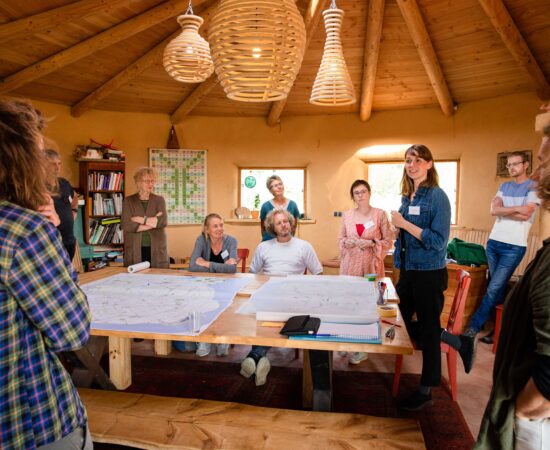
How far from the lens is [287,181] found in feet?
22.5

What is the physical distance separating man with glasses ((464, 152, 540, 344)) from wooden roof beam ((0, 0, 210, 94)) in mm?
3171

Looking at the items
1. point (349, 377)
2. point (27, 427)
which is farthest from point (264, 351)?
point (27, 427)

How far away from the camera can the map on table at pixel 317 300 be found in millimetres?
2039

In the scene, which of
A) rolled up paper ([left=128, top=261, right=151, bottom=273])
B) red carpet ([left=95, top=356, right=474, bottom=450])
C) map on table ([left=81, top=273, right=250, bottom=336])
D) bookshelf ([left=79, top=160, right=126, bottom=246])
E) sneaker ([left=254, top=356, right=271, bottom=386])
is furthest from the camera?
bookshelf ([left=79, top=160, right=126, bottom=246])

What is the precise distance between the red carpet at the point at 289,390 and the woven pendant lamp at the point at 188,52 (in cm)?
221

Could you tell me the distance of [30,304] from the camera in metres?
0.99

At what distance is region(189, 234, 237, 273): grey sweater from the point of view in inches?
140

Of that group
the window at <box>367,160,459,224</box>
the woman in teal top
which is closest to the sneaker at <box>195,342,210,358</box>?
the woman in teal top

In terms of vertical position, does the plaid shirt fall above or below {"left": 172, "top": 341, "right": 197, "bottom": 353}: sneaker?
above

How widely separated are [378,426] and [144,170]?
2918 mm

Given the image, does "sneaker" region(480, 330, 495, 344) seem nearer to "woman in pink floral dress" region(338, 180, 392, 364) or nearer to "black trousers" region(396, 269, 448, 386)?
"woman in pink floral dress" region(338, 180, 392, 364)

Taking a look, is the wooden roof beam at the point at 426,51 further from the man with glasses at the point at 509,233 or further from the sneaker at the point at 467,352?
the sneaker at the point at 467,352

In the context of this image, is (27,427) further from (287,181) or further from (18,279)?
(287,181)

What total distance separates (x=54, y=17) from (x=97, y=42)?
662 millimetres
